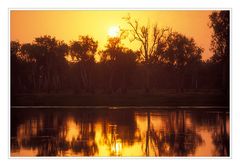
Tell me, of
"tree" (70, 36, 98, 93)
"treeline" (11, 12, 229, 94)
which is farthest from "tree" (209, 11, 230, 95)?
"tree" (70, 36, 98, 93)

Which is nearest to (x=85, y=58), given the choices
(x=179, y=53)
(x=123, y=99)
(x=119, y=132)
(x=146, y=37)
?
(x=123, y=99)

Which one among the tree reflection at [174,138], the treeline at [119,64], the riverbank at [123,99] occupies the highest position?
the treeline at [119,64]

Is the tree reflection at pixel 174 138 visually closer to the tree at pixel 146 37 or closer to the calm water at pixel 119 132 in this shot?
the calm water at pixel 119 132

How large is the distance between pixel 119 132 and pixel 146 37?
5.21ft

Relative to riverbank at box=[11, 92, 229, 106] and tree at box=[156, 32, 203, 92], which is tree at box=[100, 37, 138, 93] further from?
tree at box=[156, 32, 203, 92]

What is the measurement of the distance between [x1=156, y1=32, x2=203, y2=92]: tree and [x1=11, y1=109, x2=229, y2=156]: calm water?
2.26ft

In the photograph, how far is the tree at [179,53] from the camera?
857 cm

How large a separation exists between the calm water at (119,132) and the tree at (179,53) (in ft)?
2.26

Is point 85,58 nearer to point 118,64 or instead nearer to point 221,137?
point 118,64

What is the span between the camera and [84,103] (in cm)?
827

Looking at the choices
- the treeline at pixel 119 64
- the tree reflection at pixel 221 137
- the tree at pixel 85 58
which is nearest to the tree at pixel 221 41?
the treeline at pixel 119 64
